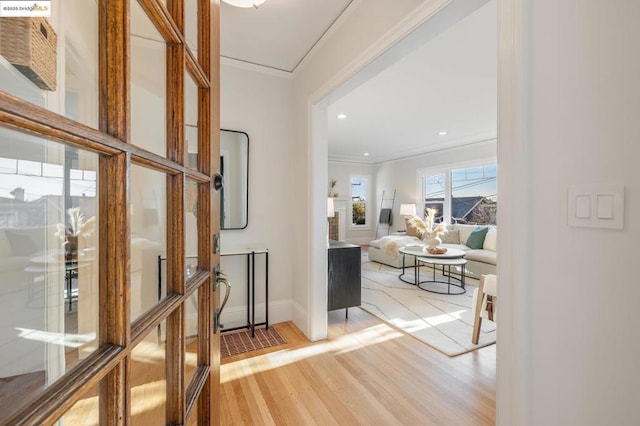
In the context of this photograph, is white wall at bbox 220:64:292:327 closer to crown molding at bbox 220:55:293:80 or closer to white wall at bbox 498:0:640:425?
crown molding at bbox 220:55:293:80

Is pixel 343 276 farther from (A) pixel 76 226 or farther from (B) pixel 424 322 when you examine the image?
(A) pixel 76 226

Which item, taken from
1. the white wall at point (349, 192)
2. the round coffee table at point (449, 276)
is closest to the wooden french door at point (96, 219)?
the round coffee table at point (449, 276)

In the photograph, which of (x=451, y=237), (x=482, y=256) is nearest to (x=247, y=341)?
(x=482, y=256)

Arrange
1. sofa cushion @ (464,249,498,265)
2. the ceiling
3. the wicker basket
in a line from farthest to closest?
1. sofa cushion @ (464,249,498,265)
2. the ceiling
3. the wicker basket

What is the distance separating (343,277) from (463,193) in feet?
15.3

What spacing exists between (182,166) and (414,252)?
4.13 m

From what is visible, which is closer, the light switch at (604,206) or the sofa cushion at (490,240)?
the light switch at (604,206)

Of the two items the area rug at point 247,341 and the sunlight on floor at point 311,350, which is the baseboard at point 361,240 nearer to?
the sunlight on floor at point 311,350

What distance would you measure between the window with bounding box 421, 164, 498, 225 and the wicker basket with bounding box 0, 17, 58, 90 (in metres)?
6.41

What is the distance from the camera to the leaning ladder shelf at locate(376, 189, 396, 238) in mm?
8227

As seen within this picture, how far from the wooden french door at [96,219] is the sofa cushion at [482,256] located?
15.2 ft

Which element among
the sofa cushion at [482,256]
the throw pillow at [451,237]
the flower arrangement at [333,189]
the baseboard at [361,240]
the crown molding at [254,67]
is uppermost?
the crown molding at [254,67]

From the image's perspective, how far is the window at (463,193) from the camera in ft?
19.0

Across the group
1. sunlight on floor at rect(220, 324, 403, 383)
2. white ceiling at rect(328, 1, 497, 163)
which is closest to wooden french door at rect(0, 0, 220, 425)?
sunlight on floor at rect(220, 324, 403, 383)
